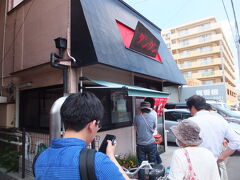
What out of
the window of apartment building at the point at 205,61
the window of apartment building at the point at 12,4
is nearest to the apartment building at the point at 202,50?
the window of apartment building at the point at 205,61

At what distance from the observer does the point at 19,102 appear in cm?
572

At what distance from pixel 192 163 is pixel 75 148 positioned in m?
1.30

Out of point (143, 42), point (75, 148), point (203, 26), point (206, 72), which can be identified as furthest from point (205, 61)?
point (75, 148)

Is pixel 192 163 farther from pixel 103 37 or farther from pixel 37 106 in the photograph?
pixel 37 106

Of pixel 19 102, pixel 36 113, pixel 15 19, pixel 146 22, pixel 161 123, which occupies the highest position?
pixel 146 22

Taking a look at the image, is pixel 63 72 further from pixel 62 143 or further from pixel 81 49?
pixel 62 143

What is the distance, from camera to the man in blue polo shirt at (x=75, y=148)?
1006 mm

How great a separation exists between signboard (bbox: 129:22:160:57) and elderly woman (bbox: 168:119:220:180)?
12.7 feet

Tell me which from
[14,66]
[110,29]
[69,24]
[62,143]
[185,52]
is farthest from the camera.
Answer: [185,52]

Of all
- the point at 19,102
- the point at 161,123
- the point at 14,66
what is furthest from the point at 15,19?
the point at 161,123

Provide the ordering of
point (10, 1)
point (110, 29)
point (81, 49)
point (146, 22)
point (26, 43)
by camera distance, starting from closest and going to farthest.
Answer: point (81, 49) → point (110, 29) → point (26, 43) → point (10, 1) → point (146, 22)

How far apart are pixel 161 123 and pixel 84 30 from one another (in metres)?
5.68

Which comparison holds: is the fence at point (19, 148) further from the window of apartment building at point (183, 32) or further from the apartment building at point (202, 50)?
the window of apartment building at point (183, 32)

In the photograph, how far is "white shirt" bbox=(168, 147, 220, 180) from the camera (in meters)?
1.69
